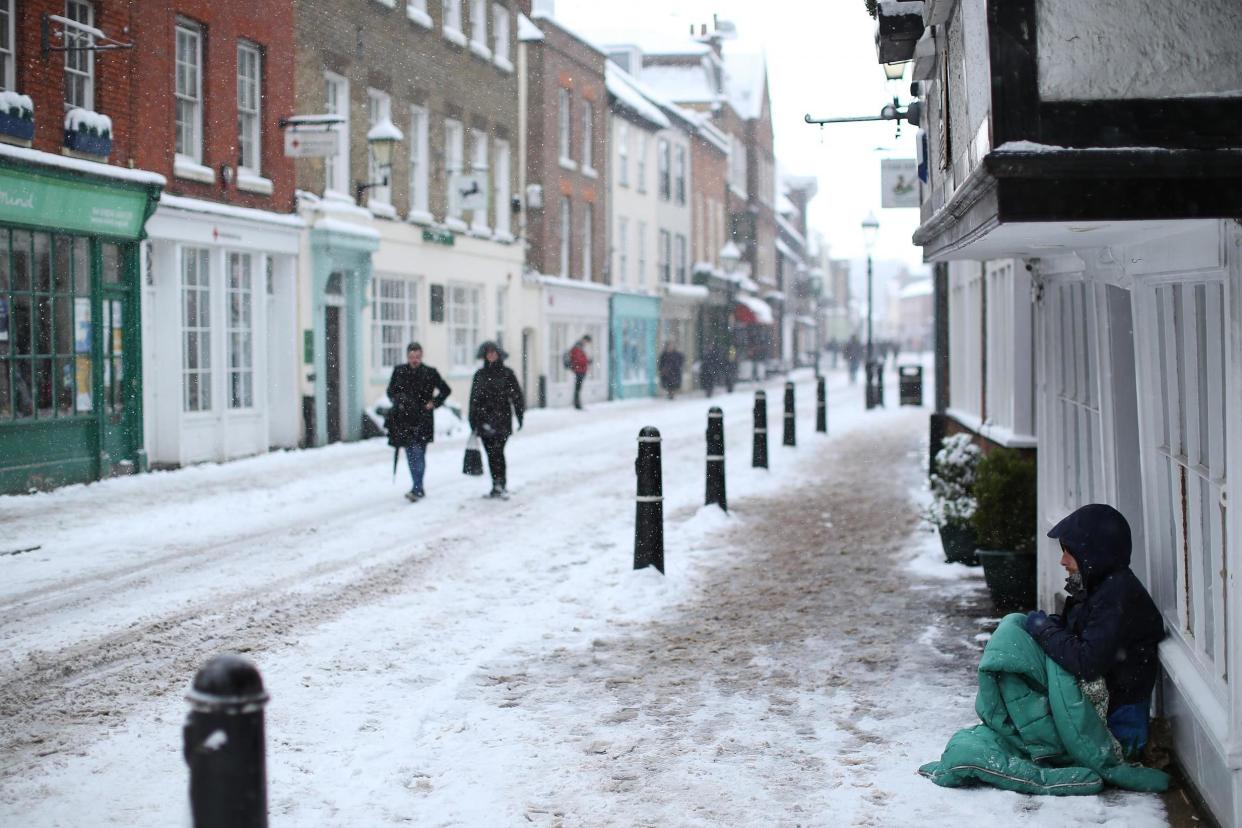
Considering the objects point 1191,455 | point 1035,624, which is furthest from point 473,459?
Result: point 1191,455

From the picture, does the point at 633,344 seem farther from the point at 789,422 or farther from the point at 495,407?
the point at 495,407

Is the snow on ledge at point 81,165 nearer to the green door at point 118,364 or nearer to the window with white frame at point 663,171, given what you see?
the green door at point 118,364

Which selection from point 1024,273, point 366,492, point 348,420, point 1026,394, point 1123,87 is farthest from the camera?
point 348,420

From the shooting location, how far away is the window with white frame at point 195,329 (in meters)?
17.8

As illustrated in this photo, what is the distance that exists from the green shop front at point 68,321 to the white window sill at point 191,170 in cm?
114

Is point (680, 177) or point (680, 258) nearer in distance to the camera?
point (680, 177)

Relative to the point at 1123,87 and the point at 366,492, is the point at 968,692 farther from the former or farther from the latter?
the point at 366,492

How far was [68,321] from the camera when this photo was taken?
50.0ft

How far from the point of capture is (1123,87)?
13.7ft

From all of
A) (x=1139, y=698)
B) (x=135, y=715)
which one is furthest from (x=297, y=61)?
(x=1139, y=698)

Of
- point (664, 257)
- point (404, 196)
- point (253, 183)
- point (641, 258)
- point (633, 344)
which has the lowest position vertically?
point (633, 344)

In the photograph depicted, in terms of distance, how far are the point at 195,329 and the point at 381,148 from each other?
5047 millimetres

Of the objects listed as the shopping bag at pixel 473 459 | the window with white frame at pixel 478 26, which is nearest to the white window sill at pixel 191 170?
the shopping bag at pixel 473 459

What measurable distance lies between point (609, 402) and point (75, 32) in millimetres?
22503
